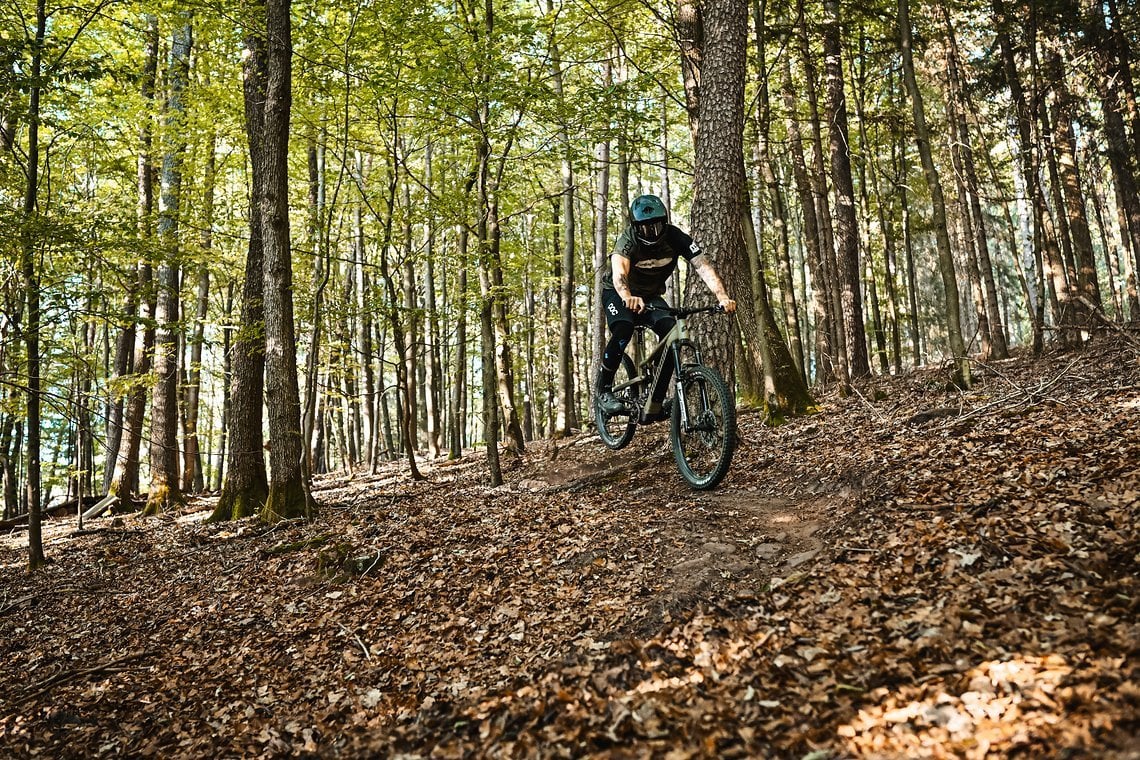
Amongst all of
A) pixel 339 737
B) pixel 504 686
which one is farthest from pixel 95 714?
pixel 504 686

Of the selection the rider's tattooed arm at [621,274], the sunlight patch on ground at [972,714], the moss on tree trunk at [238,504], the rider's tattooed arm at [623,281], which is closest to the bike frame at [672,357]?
the rider's tattooed arm at [623,281]

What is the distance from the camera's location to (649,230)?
6461mm

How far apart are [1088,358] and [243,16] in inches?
497

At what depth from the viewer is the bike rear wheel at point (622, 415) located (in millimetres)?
Result: 7430

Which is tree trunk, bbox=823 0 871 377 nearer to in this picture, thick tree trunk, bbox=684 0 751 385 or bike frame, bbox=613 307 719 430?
thick tree trunk, bbox=684 0 751 385

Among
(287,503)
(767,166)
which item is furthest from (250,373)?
(767,166)

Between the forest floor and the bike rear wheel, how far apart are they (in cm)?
38

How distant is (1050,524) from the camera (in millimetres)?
3709

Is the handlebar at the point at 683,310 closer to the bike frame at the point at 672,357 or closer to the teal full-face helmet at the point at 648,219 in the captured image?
the bike frame at the point at 672,357

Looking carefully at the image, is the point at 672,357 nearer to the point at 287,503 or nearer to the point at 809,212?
the point at 287,503

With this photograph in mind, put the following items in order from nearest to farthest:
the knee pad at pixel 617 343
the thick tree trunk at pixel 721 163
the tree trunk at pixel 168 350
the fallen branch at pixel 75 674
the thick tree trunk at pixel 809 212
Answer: the fallen branch at pixel 75 674
the knee pad at pixel 617 343
the thick tree trunk at pixel 721 163
the tree trunk at pixel 168 350
the thick tree trunk at pixel 809 212

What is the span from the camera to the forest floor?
8.77 ft

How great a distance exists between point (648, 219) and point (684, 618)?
384 cm

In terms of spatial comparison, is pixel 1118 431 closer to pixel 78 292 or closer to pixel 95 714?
pixel 95 714
